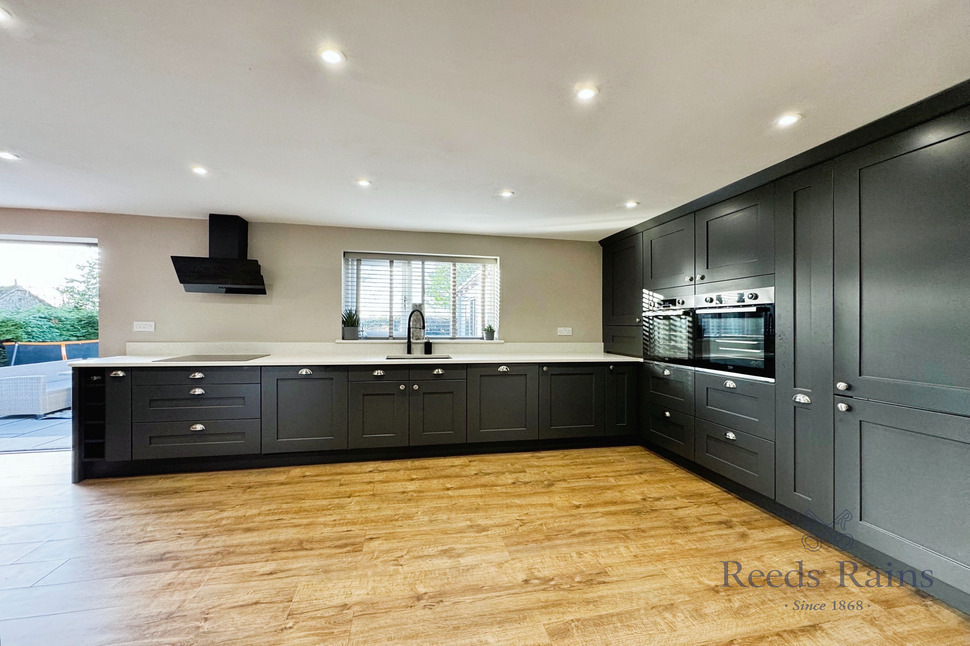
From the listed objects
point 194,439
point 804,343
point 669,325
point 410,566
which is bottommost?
point 410,566

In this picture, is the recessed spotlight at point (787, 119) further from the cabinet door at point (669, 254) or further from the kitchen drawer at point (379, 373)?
the kitchen drawer at point (379, 373)

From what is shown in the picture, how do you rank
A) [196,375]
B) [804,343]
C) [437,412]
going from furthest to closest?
1. [437,412]
2. [196,375]
3. [804,343]

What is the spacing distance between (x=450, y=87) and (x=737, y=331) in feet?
8.06

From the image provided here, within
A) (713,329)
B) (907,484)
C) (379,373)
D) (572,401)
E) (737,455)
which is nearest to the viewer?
(907,484)

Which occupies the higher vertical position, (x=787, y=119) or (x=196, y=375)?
(x=787, y=119)

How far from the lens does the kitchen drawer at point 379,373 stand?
130 inches

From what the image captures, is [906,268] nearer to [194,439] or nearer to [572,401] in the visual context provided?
[572,401]

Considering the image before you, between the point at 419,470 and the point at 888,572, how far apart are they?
9.24 ft

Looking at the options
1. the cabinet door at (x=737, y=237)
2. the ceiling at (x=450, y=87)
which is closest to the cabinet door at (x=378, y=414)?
the ceiling at (x=450, y=87)

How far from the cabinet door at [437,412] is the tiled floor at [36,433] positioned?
3201 mm

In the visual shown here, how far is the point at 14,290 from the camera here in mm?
3756

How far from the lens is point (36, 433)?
375 centimetres

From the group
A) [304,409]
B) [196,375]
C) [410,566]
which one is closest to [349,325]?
[304,409]

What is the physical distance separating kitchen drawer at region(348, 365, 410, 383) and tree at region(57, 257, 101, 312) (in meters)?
2.96
